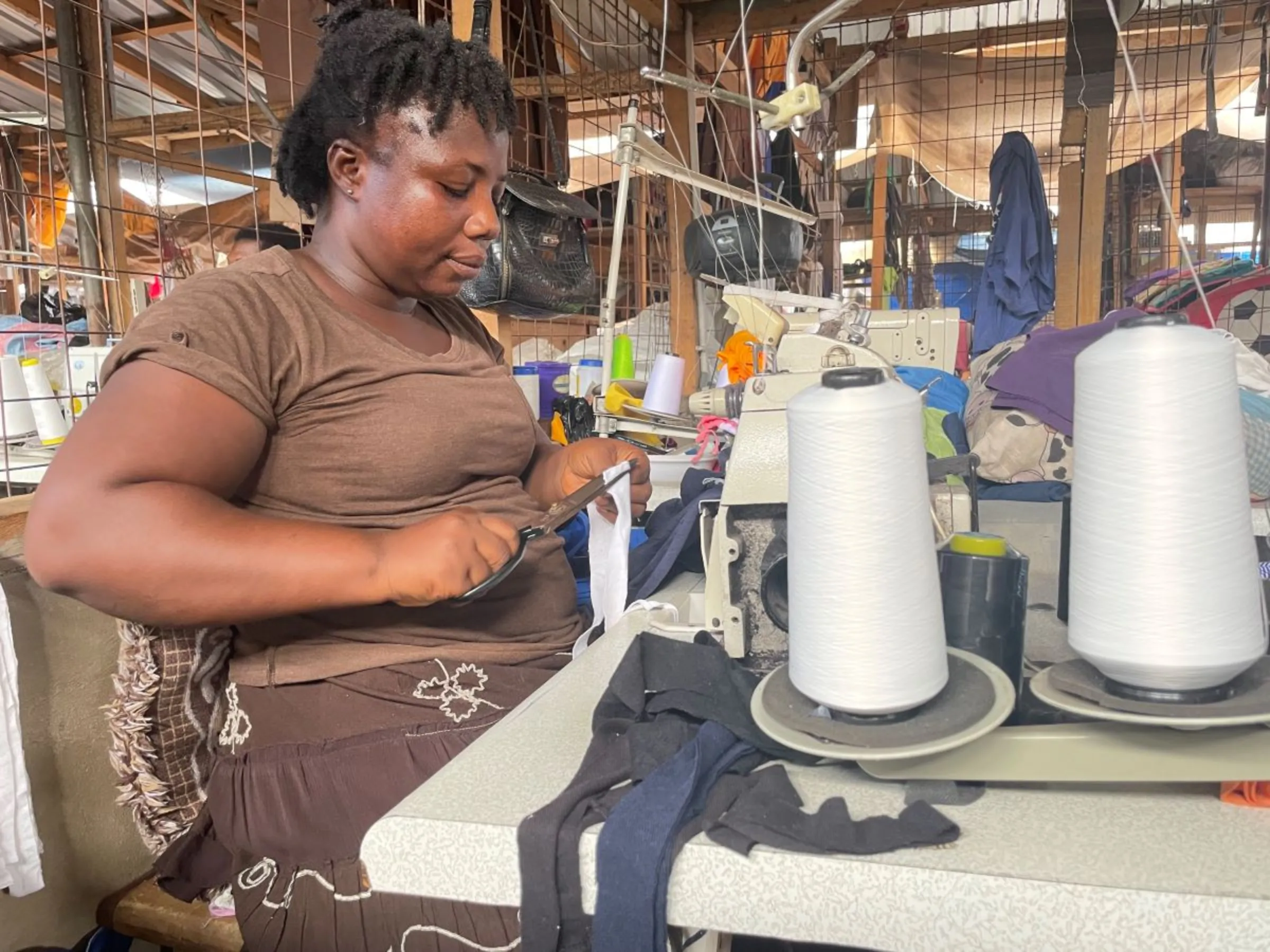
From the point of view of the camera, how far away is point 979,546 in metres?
0.81

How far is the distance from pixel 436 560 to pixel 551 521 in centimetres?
20

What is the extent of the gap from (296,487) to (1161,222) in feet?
18.1

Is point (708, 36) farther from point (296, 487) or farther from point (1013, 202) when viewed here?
point (296, 487)

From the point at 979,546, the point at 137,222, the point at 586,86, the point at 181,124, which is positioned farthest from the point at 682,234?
the point at 979,546

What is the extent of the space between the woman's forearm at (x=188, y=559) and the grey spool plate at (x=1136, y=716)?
1.88 feet

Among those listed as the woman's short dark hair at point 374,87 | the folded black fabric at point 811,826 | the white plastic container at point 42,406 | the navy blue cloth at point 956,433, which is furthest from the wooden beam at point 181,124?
the folded black fabric at point 811,826

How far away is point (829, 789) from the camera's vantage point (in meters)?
0.66

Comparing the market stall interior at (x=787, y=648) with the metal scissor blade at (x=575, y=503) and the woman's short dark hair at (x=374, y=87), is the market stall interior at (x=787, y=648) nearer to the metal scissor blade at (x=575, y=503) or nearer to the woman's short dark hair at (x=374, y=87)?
the metal scissor blade at (x=575, y=503)

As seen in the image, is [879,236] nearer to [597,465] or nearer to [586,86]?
[586,86]

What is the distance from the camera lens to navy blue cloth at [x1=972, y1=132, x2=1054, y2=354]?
4270 mm

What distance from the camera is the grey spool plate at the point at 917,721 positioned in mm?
607

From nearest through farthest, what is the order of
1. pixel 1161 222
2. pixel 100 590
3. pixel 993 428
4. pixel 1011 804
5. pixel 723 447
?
pixel 1011 804 < pixel 100 590 < pixel 723 447 < pixel 993 428 < pixel 1161 222

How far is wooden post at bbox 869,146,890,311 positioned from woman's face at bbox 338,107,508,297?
12.8 ft

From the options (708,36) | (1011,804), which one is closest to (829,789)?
(1011,804)
